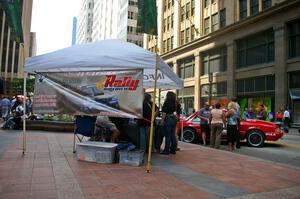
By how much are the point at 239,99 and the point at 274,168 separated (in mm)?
24223

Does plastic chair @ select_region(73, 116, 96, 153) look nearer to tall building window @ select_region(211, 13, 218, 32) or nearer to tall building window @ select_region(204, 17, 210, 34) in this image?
tall building window @ select_region(211, 13, 218, 32)

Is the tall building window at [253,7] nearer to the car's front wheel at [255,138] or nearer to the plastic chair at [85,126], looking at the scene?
the car's front wheel at [255,138]

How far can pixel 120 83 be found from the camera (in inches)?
273

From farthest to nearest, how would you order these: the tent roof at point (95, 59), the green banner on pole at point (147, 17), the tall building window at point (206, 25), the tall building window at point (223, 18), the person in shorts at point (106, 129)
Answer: the tall building window at point (206, 25)
the tall building window at point (223, 18)
the person in shorts at point (106, 129)
the tent roof at point (95, 59)
the green banner on pole at point (147, 17)

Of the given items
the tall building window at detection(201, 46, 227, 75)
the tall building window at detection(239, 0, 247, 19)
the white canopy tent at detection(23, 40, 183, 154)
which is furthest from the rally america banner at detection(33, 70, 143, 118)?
the tall building window at detection(201, 46, 227, 75)

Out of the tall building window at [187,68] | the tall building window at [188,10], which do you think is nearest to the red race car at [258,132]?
the tall building window at [187,68]

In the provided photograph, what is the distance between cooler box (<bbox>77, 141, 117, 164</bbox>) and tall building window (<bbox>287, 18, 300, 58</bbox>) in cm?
2286

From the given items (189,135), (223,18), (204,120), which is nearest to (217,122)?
(204,120)

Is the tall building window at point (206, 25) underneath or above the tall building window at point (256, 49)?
above

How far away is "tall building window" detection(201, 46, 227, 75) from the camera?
1320 inches

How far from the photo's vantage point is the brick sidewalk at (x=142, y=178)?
4.57 metres

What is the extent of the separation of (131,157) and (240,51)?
27.3 metres

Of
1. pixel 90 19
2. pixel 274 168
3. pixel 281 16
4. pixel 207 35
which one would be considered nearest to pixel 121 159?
pixel 274 168

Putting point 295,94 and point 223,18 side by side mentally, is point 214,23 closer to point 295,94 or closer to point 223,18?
point 223,18
